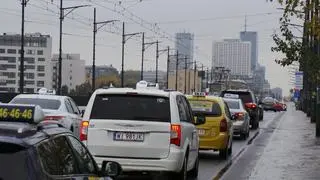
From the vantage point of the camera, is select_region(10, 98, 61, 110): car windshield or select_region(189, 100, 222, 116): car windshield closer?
select_region(189, 100, 222, 116): car windshield

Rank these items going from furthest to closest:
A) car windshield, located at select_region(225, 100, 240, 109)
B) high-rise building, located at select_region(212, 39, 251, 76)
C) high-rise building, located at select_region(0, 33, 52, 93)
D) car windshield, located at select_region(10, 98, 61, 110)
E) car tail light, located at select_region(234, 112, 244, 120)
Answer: high-rise building, located at select_region(212, 39, 251, 76) < high-rise building, located at select_region(0, 33, 52, 93) < car windshield, located at select_region(225, 100, 240, 109) < car tail light, located at select_region(234, 112, 244, 120) < car windshield, located at select_region(10, 98, 61, 110)

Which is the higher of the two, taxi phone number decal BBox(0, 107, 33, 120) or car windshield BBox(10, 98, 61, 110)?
taxi phone number decal BBox(0, 107, 33, 120)

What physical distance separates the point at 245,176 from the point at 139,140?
12.2ft

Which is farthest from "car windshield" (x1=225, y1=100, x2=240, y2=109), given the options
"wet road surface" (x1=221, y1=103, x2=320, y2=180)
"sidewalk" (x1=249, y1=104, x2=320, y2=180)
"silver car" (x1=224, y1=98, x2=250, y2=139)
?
"sidewalk" (x1=249, y1=104, x2=320, y2=180)

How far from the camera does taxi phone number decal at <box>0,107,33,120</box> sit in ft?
17.0

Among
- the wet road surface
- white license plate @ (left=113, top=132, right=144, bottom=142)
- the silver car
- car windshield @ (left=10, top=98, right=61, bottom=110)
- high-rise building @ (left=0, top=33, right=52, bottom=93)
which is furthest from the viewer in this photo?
high-rise building @ (left=0, top=33, right=52, bottom=93)

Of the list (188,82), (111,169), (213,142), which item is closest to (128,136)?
(111,169)

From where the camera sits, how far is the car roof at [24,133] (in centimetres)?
464

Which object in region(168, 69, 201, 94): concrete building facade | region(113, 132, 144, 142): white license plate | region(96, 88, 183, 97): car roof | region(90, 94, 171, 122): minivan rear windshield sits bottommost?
region(168, 69, 201, 94): concrete building facade

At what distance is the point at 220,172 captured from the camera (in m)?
14.4

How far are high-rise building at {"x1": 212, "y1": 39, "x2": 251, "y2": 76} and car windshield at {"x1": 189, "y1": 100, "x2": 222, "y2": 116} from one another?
113662 mm

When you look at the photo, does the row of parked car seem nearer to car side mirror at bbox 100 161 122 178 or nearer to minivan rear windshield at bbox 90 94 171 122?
minivan rear windshield at bbox 90 94 171 122

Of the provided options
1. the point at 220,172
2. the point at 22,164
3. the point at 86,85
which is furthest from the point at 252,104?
the point at 86,85

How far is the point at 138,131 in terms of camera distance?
1093cm
